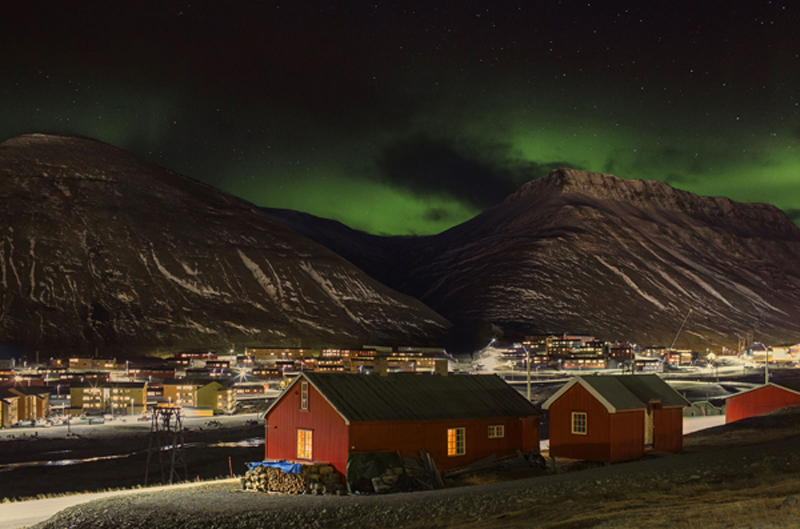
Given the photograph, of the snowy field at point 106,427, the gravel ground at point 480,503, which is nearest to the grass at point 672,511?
the gravel ground at point 480,503

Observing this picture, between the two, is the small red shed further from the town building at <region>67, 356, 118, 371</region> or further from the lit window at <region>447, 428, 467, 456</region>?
the town building at <region>67, 356, 118, 371</region>

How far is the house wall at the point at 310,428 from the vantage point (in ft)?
101

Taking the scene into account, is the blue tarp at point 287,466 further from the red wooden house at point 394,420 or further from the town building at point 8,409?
the town building at point 8,409

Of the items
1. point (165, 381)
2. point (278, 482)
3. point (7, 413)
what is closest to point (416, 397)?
point (278, 482)

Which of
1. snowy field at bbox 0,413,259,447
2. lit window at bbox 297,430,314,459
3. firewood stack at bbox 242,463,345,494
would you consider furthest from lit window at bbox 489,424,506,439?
snowy field at bbox 0,413,259,447

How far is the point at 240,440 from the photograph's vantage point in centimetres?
7238

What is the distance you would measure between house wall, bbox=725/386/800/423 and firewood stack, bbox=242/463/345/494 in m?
35.8

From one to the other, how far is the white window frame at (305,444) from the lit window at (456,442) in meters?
5.89

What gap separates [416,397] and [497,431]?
4.45 metres

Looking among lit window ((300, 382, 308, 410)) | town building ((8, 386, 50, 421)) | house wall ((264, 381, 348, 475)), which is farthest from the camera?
town building ((8, 386, 50, 421))

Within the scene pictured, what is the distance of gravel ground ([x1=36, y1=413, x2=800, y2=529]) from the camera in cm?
2006

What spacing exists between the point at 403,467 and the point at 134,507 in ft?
33.5

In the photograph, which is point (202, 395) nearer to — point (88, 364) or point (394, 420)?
point (88, 364)

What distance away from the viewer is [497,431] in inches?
1399
